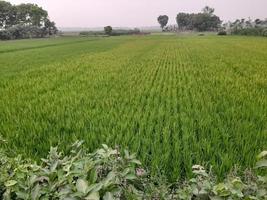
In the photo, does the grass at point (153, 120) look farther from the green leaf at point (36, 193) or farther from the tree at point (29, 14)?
the tree at point (29, 14)

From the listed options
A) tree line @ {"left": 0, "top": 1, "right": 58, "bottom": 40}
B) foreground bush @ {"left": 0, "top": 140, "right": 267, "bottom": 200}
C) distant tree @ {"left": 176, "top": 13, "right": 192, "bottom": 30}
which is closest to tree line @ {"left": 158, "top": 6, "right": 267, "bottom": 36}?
distant tree @ {"left": 176, "top": 13, "right": 192, "bottom": 30}

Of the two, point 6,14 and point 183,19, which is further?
point 183,19

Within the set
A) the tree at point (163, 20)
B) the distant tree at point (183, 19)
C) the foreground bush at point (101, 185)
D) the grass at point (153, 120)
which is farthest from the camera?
the tree at point (163, 20)

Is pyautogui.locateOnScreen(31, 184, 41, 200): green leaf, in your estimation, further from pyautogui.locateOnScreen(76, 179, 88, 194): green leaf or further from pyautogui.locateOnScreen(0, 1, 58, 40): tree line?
pyautogui.locateOnScreen(0, 1, 58, 40): tree line

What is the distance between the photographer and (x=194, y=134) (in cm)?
410

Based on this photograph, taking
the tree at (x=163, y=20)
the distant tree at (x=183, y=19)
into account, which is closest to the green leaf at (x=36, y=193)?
the distant tree at (x=183, y=19)

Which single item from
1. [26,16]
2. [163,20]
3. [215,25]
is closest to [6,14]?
[26,16]

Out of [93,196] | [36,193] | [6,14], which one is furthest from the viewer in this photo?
[6,14]

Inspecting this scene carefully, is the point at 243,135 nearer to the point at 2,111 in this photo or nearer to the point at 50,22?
the point at 2,111

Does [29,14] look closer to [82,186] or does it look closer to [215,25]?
[215,25]

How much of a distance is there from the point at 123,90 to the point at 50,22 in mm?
86610

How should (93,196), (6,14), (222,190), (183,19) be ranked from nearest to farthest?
(93,196) → (222,190) → (6,14) → (183,19)

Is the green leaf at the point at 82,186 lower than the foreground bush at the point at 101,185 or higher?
higher

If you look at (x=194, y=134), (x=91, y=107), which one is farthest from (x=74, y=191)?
(x=91, y=107)
